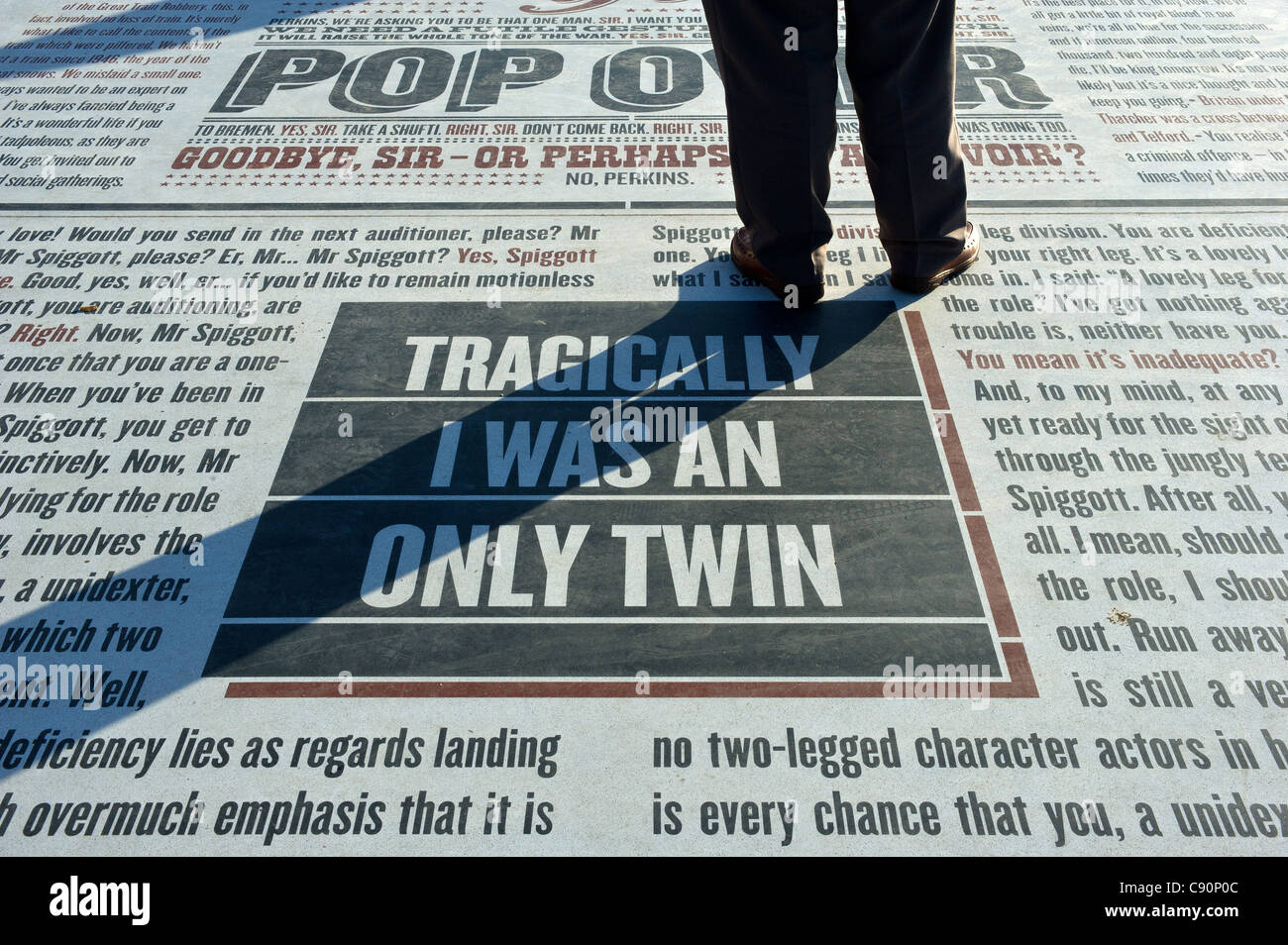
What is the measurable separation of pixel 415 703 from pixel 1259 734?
1306 millimetres

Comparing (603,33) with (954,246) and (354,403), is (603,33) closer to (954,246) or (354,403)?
(954,246)

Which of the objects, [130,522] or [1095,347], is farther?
[1095,347]

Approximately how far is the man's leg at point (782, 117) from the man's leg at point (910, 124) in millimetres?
99

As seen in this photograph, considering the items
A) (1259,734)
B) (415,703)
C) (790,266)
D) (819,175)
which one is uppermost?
(819,175)

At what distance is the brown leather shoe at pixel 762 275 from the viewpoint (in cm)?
251

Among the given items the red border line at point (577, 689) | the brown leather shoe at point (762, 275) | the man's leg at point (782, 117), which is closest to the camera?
the red border line at point (577, 689)

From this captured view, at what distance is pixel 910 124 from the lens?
2398mm

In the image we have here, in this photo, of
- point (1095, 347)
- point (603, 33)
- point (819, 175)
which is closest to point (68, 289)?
point (819, 175)

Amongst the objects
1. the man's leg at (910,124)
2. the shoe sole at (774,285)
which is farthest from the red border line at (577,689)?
the man's leg at (910,124)

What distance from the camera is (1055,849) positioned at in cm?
145

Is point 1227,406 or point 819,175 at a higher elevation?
point 819,175

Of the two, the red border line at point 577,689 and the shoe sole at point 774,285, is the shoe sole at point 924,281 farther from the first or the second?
the red border line at point 577,689

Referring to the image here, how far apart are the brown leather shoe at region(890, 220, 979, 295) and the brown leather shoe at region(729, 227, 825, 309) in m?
0.21

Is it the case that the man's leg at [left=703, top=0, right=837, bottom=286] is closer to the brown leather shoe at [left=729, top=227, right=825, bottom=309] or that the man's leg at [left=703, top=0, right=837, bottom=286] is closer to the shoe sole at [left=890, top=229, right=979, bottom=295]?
the brown leather shoe at [left=729, top=227, right=825, bottom=309]
